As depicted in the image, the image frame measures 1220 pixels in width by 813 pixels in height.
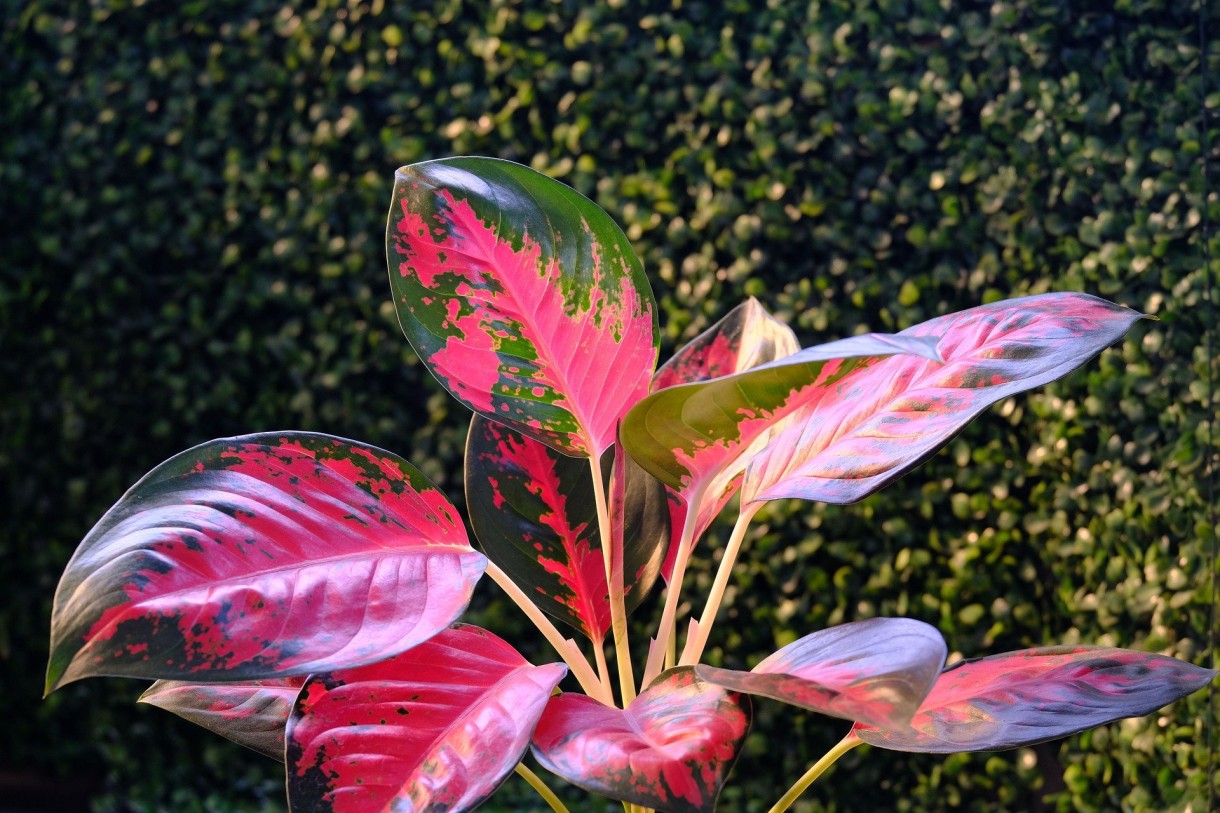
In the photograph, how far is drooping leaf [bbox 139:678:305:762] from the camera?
20.4 inches

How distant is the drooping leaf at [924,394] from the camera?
0.44 meters

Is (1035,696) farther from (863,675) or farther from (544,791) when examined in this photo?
(544,791)

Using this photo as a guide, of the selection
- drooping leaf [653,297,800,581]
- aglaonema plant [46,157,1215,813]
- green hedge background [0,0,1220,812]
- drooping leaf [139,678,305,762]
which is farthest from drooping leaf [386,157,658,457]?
green hedge background [0,0,1220,812]

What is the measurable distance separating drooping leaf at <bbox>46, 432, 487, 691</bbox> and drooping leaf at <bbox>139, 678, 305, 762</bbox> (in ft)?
0.43

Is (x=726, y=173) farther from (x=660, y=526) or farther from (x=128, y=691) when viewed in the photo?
(x=128, y=691)

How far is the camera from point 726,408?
1.39ft

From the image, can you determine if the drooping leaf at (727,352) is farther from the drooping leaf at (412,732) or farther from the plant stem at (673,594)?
the drooping leaf at (412,732)

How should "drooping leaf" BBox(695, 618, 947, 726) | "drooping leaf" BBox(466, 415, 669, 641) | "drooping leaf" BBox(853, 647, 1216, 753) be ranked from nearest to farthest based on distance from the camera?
"drooping leaf" BBox(695, 618, 947, 726), "drooping leaf" BBox(853, 647, 1216, 753), "drooping leaf" BBox(466, 415, 669, 641)

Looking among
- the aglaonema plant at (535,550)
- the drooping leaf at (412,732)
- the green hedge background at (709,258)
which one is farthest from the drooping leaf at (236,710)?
the green hedge background at (709,258)

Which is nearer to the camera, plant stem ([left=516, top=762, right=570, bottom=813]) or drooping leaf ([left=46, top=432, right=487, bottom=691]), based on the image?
drooping leaf ([left=46, top=432, right=487, bottom=691])

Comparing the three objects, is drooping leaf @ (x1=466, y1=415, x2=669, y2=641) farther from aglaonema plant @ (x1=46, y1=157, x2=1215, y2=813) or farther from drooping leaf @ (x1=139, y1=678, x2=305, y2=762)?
drooping leaf @ (x1=139, y1=678, x2=305, y2=762)

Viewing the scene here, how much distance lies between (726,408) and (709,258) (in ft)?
4.23

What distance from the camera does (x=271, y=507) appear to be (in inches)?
17.3

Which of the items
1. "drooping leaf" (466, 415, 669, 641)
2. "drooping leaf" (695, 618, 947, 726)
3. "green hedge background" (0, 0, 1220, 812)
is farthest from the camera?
"green hedge background" (0, 0, 1220, 812)
